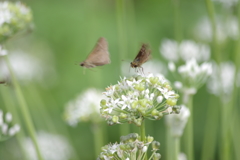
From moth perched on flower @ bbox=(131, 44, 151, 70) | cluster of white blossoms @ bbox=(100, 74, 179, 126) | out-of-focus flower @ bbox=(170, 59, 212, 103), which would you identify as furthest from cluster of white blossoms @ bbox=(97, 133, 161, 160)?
out-of-focus flower @ bbox=(170, 59, 212, 103)

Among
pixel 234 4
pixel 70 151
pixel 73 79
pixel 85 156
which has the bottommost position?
pixel 85 156

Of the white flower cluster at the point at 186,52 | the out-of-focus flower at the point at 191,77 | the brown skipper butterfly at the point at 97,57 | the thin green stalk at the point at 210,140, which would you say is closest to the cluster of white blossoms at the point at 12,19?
the brown skipper butterfly at the point at 97,57

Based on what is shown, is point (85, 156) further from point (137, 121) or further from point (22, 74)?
point (137, 121)

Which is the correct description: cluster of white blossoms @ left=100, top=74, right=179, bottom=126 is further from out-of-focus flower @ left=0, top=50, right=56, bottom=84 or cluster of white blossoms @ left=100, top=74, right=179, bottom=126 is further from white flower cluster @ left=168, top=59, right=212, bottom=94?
out-of-focus flower @ left=0, top=50, right=56, bottom=84

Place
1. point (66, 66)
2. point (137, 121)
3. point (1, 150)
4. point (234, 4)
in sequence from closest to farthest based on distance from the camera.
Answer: point (137, 121), point (234, 4), point (1, 150), point (66, 66)

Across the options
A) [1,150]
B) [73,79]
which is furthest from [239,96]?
[1,150]
